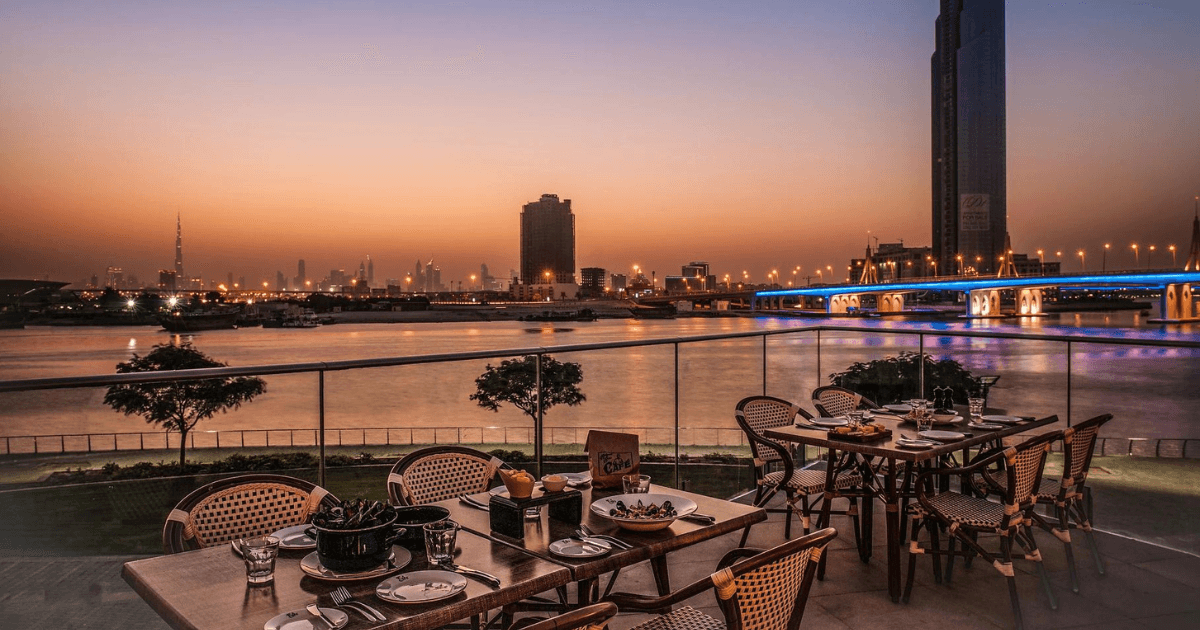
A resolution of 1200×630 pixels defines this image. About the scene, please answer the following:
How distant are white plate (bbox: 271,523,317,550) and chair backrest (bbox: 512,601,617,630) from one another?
0.93 metres

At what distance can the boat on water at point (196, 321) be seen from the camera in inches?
2886

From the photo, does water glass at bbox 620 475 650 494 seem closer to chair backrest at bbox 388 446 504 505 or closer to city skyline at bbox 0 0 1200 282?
Answer: chair backrest at bbox 388 446 504 505

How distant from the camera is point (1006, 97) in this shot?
14575cm

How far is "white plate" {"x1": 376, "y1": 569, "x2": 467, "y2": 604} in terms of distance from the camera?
169 centimetres

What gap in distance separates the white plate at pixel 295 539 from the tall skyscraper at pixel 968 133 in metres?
145

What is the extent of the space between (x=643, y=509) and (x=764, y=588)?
1.80 ft

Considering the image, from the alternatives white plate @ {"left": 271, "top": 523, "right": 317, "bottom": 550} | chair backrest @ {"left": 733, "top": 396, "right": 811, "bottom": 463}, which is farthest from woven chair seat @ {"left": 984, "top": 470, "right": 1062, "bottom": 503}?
white plate @ {"left": 271, "top": 523, "right": 317, "bottom": 550}

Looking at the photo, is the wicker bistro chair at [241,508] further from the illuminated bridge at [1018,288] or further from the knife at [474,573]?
the illuminated bridge at [1018,288]

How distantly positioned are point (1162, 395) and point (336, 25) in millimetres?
51100

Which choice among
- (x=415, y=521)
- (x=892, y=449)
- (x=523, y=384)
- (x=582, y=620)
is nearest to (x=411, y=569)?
(x=415, y=521)

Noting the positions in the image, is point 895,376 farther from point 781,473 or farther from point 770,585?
point 770,585

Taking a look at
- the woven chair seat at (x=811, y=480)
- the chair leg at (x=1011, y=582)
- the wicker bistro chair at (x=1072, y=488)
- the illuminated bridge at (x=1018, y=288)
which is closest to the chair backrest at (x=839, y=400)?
the woven chair seat at (x=811, y=480)

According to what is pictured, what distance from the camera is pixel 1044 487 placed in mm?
4078

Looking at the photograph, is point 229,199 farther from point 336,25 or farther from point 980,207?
point 980,207
